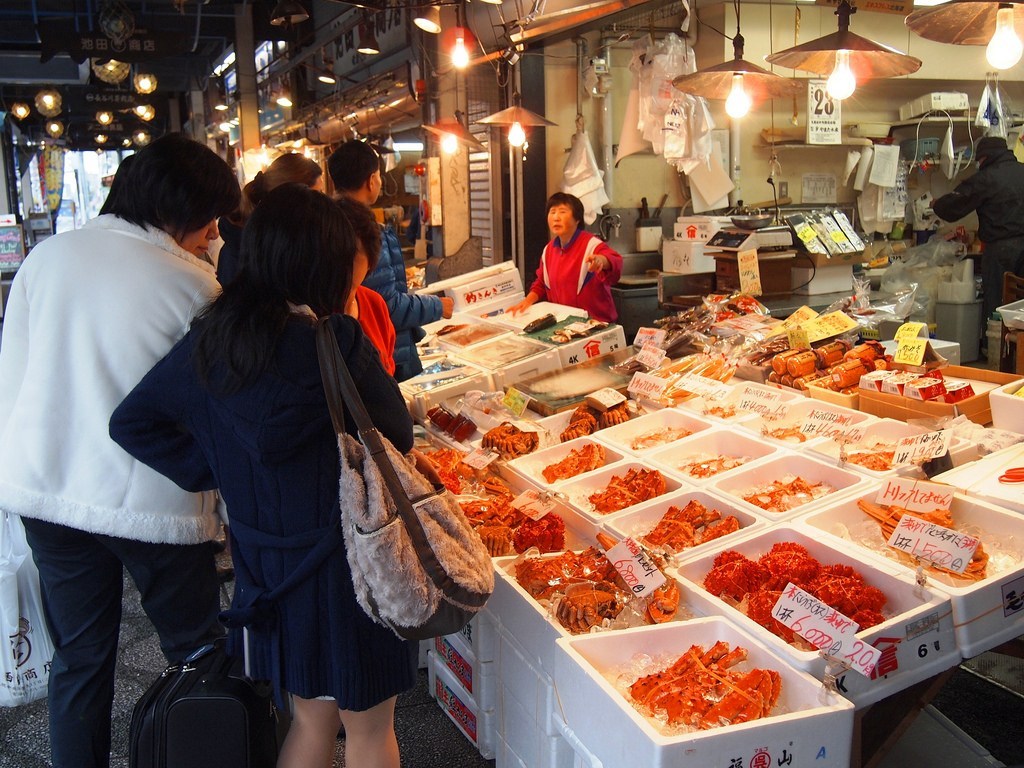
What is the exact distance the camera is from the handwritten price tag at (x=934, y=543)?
220 centimetres

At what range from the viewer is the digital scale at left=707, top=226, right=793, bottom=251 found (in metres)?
6.06

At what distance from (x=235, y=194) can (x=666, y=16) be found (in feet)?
19.1

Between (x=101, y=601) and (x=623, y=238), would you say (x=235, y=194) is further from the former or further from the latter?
(x=623, y=238)

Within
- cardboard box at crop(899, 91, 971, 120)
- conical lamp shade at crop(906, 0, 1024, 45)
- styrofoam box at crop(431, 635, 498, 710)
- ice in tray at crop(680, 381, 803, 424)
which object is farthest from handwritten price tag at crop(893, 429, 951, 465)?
cardboard box at crop(899, 91, 971, 120)

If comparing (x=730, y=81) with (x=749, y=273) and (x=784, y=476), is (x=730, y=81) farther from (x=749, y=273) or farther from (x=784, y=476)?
(x=784, y=476)

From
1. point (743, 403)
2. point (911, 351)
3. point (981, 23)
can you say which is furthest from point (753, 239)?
point (981, 23)

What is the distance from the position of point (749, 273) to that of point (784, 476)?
7.54 ft

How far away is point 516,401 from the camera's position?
3855 millimetres

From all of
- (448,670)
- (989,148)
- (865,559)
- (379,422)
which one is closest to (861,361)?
(865,559)

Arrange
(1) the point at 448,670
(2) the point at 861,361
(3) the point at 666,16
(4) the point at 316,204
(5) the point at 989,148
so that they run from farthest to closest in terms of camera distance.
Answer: (5) the point at 989,148 < (3) the point at 666,16 < (2) the point at 861,361 < (1) the point at 448,670 < (4) the point at 316,204

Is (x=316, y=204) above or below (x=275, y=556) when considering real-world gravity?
above

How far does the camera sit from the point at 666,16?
7375 mm

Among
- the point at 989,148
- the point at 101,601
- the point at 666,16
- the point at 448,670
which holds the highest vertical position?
the point at 666,16

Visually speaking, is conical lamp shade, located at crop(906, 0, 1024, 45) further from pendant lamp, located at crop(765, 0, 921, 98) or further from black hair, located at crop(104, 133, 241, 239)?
black hair, located at crop(104, 133, 241, 239)
